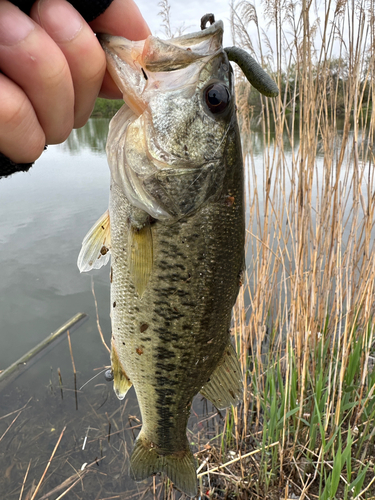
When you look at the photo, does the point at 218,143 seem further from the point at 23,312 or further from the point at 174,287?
the point at 23,312

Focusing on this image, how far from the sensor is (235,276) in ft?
4.71

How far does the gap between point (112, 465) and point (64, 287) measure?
11.3 ft

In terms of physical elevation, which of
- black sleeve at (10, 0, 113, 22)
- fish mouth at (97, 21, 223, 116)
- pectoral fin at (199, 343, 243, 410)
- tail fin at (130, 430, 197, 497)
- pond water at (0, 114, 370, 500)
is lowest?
pond water at (0, 114, 370, 500)

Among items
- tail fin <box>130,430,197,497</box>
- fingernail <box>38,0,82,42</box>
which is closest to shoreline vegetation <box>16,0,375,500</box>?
tail fin <box>130,430,197,497</box>

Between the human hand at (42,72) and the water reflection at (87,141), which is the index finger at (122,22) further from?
the water reflection at (87,141)

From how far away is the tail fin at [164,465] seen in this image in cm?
175

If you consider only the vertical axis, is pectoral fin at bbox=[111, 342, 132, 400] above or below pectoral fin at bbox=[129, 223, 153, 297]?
below

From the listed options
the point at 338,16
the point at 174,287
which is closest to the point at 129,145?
the point at 174,287

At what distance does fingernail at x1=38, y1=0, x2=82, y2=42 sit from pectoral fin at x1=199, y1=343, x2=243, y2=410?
52.2 inches

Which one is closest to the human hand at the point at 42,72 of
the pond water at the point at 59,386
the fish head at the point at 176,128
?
the fish head at the point at 176,128

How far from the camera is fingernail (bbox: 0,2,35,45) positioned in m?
0.77

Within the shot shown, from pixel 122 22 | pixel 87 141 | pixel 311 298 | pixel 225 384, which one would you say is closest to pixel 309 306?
pixel 311 298

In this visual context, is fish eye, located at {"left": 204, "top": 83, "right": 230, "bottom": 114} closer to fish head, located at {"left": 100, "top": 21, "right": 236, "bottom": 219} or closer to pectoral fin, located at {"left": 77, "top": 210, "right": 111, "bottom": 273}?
fish head, located at {"left": 100, "top": 21, "right": 236, "bottom": 219}

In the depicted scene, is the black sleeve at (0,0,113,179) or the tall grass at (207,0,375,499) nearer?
the black sleeve at (0,0,113,179)
